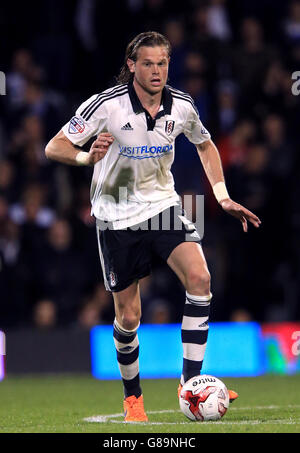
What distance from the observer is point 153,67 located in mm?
6438

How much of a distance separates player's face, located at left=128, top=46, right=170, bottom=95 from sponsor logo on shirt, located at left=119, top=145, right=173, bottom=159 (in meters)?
0.34

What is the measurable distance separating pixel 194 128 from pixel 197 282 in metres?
1.08

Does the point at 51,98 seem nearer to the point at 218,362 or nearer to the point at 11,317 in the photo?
the point at 11,317

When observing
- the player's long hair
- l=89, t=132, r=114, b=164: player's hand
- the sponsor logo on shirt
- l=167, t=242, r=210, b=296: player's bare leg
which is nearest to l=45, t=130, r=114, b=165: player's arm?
l=89, t=132, r=114, b=164: player's hand

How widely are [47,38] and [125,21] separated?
1.00m

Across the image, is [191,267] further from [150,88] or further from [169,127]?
[150,88]

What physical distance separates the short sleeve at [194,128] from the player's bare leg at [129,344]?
1032 millimetres

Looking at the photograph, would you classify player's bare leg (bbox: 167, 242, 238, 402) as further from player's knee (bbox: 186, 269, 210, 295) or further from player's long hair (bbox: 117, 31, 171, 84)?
player's long hair (bbox: 117, 31, 171, 84)

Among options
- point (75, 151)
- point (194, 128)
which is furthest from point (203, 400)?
point (194, 128)

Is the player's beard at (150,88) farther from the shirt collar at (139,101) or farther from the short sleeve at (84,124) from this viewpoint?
the short sleeve at (84,124)

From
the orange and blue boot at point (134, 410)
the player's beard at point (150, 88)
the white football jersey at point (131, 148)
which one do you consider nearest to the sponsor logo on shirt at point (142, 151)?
the white football jersey at point (131, 148)

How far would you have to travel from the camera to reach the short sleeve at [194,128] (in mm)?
6730

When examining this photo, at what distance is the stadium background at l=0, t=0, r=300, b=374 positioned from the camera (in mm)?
11000

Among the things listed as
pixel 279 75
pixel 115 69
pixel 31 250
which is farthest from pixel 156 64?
pixel 115 69
